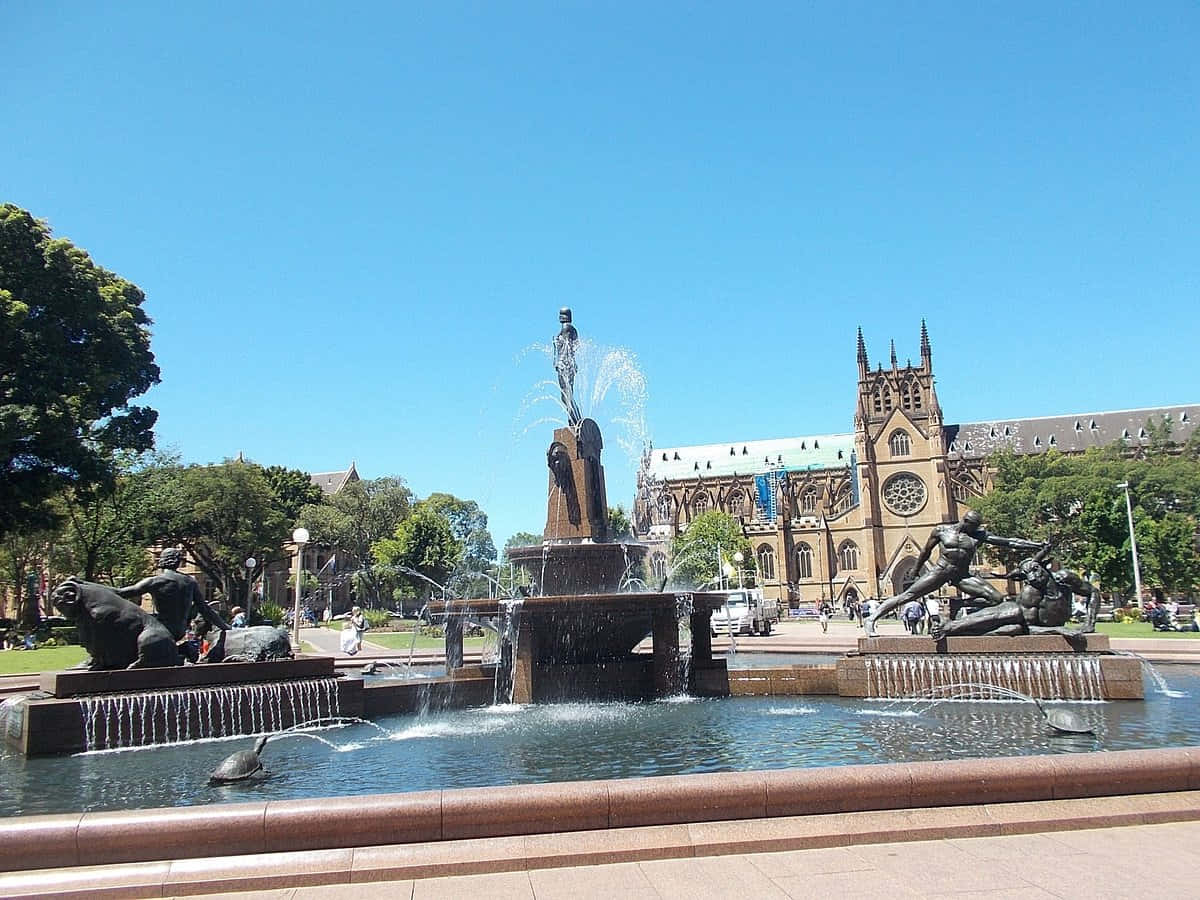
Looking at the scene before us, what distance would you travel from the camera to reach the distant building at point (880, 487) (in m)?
90.2

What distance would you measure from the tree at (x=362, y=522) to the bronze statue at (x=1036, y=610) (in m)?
74.2

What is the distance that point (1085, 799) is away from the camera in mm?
6668

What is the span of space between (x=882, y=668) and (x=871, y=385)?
285ft

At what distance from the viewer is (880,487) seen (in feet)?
301

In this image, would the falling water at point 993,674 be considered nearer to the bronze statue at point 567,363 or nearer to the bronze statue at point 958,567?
the bronze statue at point 958,567

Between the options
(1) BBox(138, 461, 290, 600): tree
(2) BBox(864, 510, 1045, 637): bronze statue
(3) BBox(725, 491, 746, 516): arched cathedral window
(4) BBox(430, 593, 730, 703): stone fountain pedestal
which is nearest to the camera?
(4) BBox(430, 593, 730, 703): stone fountain pedestal

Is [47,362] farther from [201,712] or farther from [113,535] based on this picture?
[113,535]

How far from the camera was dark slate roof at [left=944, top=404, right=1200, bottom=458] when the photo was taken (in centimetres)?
9838

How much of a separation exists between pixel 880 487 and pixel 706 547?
23008 mm

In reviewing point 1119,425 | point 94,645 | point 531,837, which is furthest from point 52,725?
point 1119,425

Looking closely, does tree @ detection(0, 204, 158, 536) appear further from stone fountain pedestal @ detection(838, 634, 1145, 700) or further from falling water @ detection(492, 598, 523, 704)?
stone fountain pedestal @ detection(838, 634, 1145, 700)

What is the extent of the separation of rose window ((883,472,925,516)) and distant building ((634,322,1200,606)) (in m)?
0.11

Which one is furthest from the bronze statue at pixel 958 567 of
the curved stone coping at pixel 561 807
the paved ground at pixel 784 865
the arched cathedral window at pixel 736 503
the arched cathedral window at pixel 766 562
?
the arched cathedral window at pixel 736 503

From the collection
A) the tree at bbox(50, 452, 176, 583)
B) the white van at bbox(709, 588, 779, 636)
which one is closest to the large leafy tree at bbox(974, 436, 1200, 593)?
the white van at bbox(709, 588, 779, 636)
